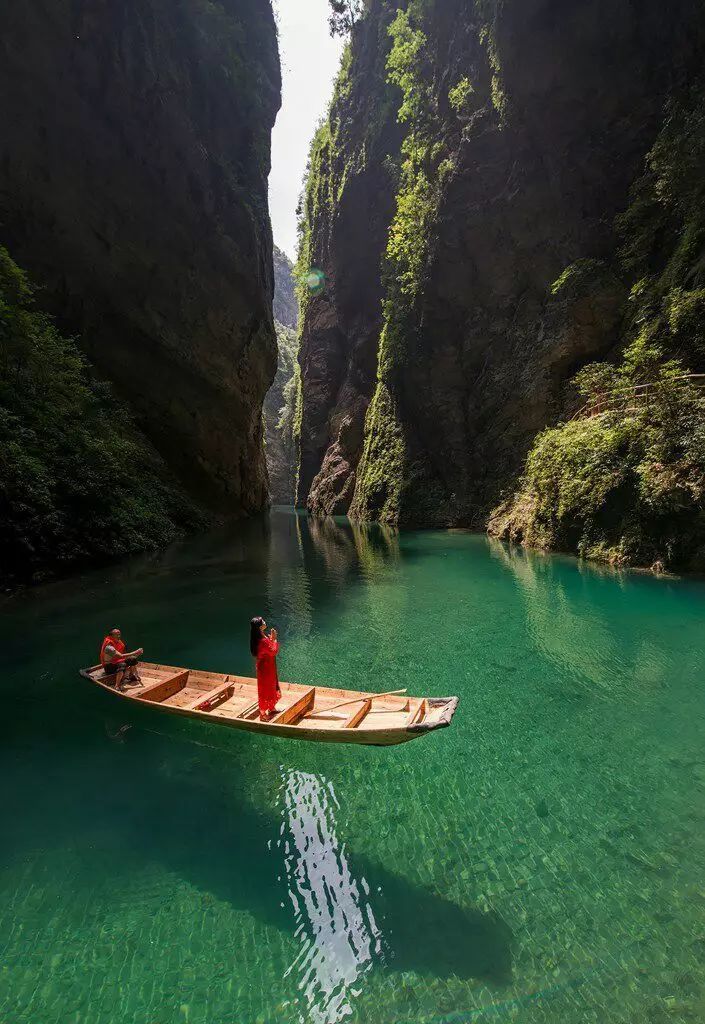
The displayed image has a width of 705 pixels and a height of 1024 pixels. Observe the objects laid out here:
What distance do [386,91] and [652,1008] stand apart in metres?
54.7

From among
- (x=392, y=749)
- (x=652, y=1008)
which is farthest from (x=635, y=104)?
(x=652, y=1008)

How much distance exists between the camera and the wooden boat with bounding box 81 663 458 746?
4664 mm

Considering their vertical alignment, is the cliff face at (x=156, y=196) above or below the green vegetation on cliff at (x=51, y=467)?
above

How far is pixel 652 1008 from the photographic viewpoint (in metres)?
2.93

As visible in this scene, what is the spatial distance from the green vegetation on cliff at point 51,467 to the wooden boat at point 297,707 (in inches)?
328

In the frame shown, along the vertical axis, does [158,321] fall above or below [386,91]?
below

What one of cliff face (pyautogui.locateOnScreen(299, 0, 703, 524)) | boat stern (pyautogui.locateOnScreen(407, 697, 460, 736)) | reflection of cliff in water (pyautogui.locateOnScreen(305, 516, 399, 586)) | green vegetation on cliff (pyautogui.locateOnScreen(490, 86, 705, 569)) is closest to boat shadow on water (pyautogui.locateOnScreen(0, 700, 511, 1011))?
boat stern (pyautogui.locateOnScreen(407, 697, 460, 736))

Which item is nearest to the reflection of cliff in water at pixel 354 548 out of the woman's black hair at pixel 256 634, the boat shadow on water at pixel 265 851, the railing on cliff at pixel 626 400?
the railing on cliff at pixel 626 400

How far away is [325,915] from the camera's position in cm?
371

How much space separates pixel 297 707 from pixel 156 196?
29884 mm

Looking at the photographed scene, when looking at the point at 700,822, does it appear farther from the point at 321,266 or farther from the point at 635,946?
the point at 321,266

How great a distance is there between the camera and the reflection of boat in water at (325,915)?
316 cm

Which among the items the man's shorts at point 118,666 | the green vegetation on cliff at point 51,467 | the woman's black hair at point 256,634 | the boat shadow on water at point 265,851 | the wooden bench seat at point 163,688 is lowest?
the boat shadow on water at point 265,851

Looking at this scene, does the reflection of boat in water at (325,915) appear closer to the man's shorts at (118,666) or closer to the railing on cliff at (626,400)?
the man's shorts at (118,666)
